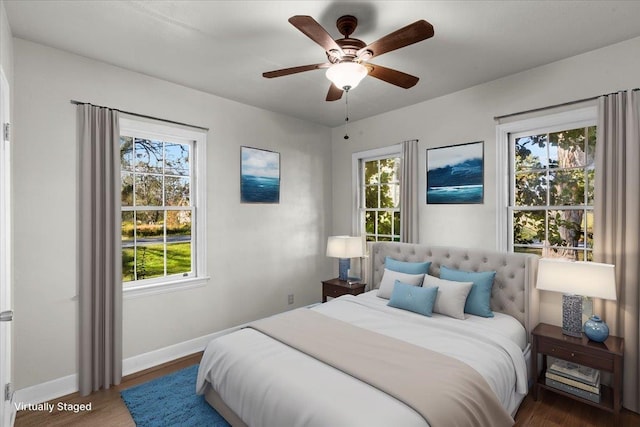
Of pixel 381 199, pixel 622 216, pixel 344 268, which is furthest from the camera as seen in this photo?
pixel 381 199

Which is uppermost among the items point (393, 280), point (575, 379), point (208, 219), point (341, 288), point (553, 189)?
point (553, 189)

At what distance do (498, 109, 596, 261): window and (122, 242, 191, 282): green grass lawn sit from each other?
11.2ft

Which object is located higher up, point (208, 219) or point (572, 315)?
point (208, 219)

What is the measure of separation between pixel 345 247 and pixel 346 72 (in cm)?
242

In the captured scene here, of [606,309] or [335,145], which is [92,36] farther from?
[606,309]

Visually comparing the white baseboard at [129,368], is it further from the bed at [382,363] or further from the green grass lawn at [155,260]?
the bed at [382,363]

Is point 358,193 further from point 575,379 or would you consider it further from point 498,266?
point 575,379

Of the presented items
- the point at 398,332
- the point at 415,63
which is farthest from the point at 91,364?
the point at 415,63

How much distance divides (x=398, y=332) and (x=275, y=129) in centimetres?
294

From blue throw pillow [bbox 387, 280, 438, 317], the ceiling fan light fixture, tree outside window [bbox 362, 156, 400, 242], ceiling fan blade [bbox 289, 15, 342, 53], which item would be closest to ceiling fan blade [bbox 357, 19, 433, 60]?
the ceiling fan light fixture

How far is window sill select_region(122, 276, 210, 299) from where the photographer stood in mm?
3090

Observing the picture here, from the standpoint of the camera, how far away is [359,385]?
5.82 ft

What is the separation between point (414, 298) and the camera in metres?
2.95

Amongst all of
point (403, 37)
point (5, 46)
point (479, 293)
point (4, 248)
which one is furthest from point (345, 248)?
point (5, 46)
